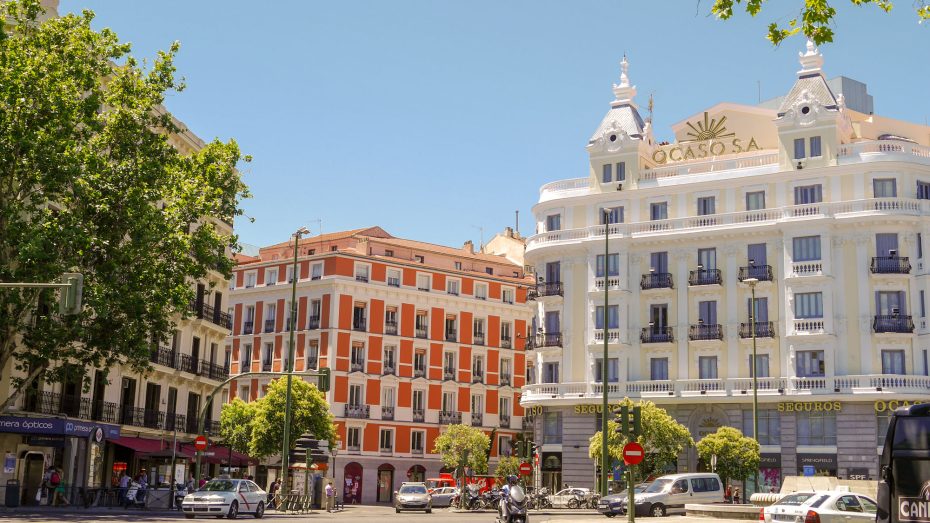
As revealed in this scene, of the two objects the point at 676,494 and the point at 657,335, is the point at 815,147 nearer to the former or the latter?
the point at 657,335

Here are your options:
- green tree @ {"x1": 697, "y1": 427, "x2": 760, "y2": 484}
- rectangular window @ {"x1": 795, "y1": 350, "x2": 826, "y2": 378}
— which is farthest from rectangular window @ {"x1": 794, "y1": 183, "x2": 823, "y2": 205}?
green tree @ {"x1": 697, "y1": 427, "x2": 760, "y2": 484}

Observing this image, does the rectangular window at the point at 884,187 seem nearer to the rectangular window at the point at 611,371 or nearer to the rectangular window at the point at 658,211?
the rectangular window at the point at 658,211

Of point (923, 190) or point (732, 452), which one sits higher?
point (923, 190)

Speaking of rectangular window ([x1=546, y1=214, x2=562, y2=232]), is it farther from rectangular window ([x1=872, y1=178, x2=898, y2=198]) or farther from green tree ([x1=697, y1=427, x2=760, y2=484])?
rectangular window ([x1=872, y1=178, x2=898, y2=198])

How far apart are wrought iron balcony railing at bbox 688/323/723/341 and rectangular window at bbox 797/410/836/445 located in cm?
590

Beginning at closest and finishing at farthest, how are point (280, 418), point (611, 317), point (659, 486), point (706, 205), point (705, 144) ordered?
point (659, 486) → point (706, 205) → point (611, 317) → point (280, 418) → point (705, 144)

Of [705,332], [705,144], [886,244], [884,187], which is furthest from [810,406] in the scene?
[705,144]

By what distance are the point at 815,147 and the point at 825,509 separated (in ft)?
111

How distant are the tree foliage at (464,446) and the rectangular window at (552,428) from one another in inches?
376

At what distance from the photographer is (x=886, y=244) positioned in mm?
53594

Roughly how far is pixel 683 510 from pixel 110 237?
22648mm

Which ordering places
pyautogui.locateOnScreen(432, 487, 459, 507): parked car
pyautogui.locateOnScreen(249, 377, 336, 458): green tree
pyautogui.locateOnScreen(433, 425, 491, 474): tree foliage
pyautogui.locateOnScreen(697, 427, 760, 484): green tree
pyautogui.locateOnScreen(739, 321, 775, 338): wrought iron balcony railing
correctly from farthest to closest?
pyautogui.locateOnScreen(433, 425, 491, 474): tree foliage < pyautogui.locateOnScreen(249, 377, 336, 458): green tree < pyautogui.locateOnScreen(432, 487, 459, 507): parked car < pyautogui.locateOnScreen(739, 321, 775, 338): wrought iron balcony railing < pyautogui.locateOnScreen(697, 427, 760, 484): green tree

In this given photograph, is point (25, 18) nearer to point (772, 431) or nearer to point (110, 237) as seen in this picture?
point (110, 237)

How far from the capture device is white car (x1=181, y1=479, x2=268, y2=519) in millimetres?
33562
